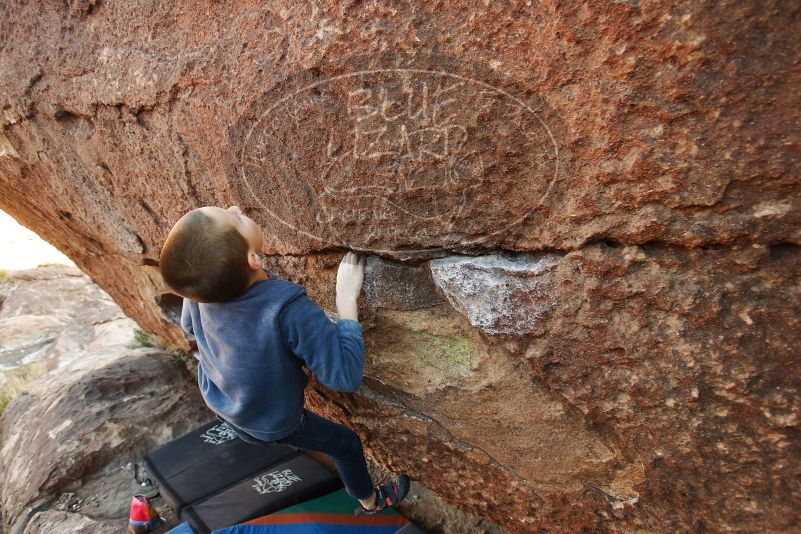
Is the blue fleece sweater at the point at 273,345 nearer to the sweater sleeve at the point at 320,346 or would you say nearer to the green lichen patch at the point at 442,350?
the sweater sleeve at the point at 320,346

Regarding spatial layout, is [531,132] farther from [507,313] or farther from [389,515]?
[389,515]

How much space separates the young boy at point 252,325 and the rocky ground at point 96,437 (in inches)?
31.5

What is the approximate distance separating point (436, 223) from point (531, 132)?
0.98ft

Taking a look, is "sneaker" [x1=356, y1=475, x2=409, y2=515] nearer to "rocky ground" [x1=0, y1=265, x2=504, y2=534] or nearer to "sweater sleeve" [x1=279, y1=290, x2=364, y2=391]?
"rocky ground" [x1=0, y1=265, x2=504, y2=534]

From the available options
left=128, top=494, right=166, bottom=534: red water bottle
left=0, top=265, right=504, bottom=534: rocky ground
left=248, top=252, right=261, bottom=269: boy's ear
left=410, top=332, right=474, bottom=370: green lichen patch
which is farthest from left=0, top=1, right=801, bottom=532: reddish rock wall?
left=128, top=494, right=166, bottom=534: red water bottle

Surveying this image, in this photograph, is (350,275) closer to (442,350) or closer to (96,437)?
(442,350)

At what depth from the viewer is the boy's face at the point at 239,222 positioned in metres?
1.23

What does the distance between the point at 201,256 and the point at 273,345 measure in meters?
0.27

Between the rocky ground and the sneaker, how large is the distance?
0.52 ft

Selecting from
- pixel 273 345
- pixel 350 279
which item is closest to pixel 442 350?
pixel 350 279

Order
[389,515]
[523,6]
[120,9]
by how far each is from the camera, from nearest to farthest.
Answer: [523,6], [120,9], [389,515]

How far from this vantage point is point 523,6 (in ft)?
3.33

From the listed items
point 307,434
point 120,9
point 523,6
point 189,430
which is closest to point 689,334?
point 523,6

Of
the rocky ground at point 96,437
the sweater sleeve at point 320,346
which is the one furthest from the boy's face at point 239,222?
the rocky ground at point 96,437
